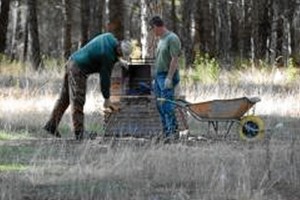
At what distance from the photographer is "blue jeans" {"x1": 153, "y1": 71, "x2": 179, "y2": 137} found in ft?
44.1

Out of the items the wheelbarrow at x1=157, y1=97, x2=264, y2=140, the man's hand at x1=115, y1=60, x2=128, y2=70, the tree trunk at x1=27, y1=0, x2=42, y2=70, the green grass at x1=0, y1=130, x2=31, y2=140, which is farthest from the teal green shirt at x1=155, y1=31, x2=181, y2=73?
the tree trunk at x1=27, y1=0, x2=42, y2=70

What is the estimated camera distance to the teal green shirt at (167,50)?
13555 millimetres

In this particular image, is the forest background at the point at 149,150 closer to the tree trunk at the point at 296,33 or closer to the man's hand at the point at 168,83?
the man's hand at the point at 168,83

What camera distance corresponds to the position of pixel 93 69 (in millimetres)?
13422

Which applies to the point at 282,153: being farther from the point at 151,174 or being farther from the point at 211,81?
the point at 211,81

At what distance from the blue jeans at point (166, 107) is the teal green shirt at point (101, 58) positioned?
3.29 feet

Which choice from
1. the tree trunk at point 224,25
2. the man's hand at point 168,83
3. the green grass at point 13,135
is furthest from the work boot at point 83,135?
the tree trunk at point 224,25

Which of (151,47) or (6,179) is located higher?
(151,47)

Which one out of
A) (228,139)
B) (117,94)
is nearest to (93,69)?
(117,94)

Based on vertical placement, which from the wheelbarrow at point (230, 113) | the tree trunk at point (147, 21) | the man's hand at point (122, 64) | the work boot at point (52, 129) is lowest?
the work boot at point (52, 129)

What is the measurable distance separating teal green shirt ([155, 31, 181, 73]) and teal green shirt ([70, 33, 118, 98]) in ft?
3.03

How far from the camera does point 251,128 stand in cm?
1341

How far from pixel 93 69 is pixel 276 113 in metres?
5.42

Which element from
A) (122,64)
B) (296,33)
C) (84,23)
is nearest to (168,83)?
(122,64)
